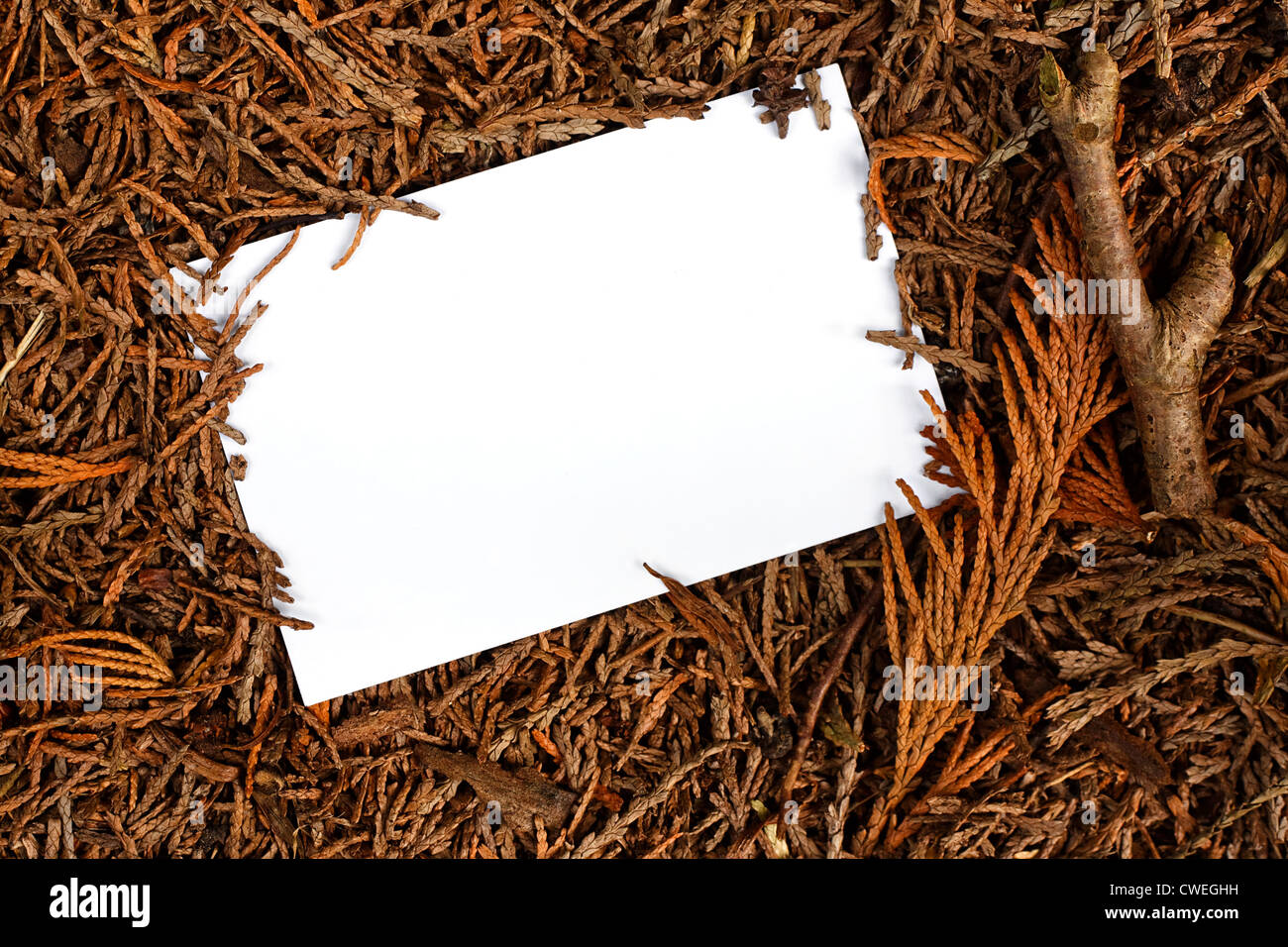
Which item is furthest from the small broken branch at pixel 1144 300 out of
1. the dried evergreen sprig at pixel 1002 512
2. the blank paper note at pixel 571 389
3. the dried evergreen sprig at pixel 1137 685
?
the blank paper note at pixel 571 389

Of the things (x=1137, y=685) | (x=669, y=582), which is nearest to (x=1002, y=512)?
(x=1137, y=685)

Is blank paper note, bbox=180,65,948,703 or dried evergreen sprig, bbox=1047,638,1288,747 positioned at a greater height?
blank paper note, bbox=180,65,948,703

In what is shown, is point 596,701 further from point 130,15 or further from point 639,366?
point 130,15

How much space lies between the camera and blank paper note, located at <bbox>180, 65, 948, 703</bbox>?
2.10 metres

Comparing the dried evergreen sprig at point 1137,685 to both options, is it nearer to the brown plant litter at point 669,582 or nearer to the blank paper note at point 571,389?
the brown plant litter at point 669,582

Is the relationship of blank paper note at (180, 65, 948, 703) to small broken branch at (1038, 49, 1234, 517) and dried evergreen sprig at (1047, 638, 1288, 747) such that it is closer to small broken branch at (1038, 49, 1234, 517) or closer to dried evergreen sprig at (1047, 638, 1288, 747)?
small broken branch at (1038, 49, 1234, 517)

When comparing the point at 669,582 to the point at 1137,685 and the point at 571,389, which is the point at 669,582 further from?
the point at 1137,685

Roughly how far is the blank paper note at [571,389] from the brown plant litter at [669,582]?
78 millimetres

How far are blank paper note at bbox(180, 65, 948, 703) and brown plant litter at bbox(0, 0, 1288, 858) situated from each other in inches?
3.1

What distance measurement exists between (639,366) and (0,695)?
192cm

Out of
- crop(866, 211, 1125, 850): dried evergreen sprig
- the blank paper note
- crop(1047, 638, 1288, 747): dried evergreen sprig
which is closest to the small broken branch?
crop(866, 211, 1125, 850): dried evergreen sprig

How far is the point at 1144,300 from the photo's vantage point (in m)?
1.90

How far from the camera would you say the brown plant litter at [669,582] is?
1997 millimetres

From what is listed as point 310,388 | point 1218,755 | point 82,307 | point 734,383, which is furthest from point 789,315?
point 82,307
